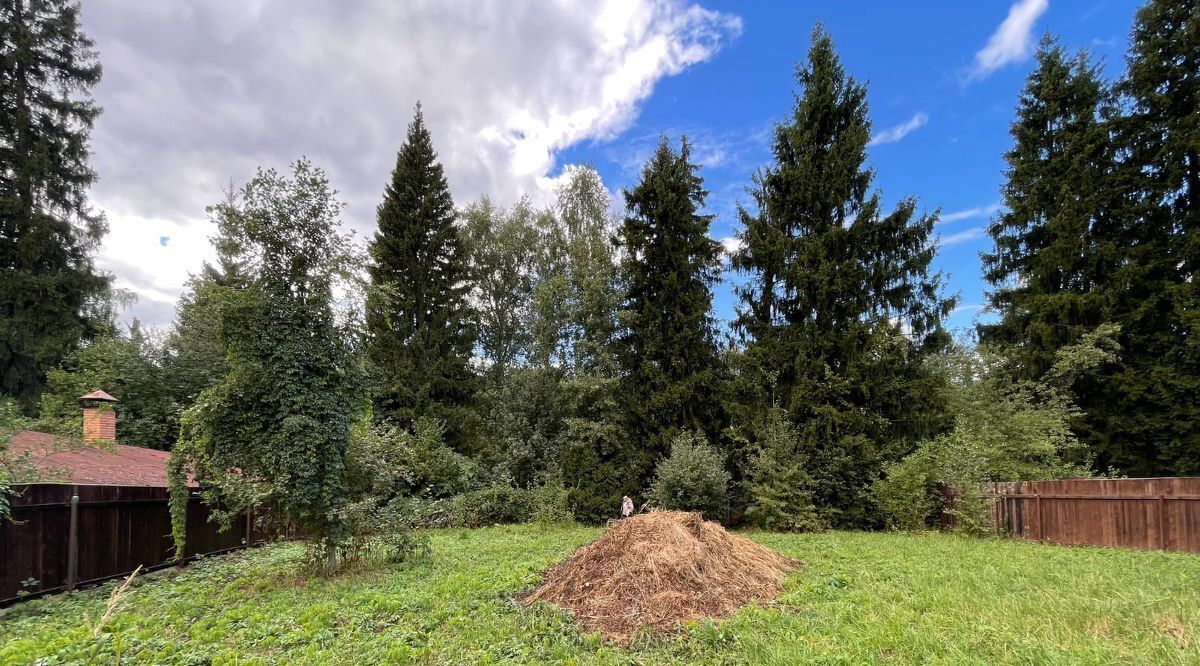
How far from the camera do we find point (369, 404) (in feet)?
30.8

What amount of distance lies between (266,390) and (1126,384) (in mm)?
20864

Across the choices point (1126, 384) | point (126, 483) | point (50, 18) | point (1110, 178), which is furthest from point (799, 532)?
point (50, 18)

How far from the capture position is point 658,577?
6.26m

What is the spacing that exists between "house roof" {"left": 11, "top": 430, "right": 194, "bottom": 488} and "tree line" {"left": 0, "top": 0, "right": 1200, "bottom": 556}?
1.58 m

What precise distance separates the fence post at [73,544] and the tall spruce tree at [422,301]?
1065 cm

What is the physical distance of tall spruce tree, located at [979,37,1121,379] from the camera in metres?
15.7

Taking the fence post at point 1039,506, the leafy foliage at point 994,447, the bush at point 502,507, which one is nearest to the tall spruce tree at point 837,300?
the leafy foliage at point 994,447

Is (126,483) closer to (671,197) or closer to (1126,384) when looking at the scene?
(671,197)

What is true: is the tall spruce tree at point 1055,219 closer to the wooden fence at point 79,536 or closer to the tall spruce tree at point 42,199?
the wooden fence at point 79,536

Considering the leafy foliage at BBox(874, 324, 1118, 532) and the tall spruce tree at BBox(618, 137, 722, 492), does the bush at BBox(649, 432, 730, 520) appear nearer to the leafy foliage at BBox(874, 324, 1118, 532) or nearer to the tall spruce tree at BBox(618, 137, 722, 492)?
the tall spruce tree at BBox(618, 137, 722, 492)

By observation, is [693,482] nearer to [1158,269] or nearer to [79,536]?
[79,536]

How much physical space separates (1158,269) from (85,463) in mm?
26871

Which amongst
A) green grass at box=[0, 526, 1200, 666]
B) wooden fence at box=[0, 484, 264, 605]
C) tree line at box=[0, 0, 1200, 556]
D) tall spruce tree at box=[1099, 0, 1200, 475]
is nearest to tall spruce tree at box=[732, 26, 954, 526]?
tree line at box=[0, 0, 1200, 556]

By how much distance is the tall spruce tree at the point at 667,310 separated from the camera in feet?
54.0
